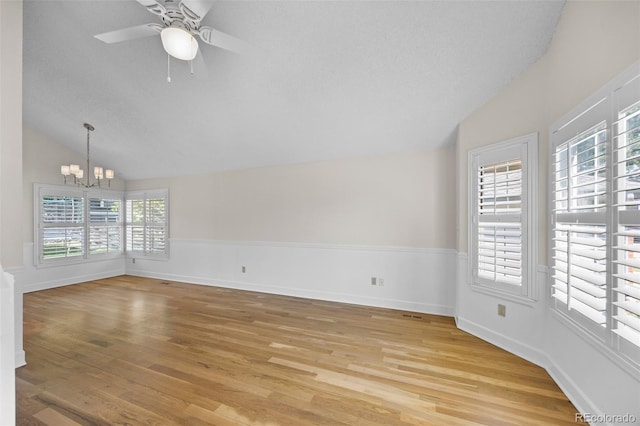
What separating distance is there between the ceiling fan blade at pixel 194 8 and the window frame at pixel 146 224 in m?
4.56

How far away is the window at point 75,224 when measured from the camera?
15.6 ft

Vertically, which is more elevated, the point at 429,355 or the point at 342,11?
the point at 342,11

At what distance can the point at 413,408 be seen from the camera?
177cm

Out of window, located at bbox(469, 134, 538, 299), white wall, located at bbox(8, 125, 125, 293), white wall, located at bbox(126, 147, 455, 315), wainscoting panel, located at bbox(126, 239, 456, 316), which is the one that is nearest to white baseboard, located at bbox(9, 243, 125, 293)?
white wall, located at bbox(8, 125, 125, 293)

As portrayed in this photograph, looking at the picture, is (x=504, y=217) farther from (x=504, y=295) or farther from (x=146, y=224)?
(x=146, y=224)

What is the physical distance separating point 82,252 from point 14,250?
12.6 ft

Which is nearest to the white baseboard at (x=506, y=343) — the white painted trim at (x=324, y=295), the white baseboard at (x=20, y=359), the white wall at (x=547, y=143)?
the white wall at (x=547, y=143)

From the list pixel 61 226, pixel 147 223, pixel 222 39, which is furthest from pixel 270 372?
pixel 61 226

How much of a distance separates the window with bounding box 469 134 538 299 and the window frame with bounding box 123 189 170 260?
5.71 metres

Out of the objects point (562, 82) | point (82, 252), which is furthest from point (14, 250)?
point (562, 82)

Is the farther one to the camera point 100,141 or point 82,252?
point 82,252

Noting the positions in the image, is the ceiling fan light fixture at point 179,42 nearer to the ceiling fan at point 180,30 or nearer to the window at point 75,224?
the ceiling fan at point 180,30

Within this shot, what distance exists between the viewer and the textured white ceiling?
6.97 ft

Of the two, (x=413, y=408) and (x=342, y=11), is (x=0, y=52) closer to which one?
(x=342, y=11)
